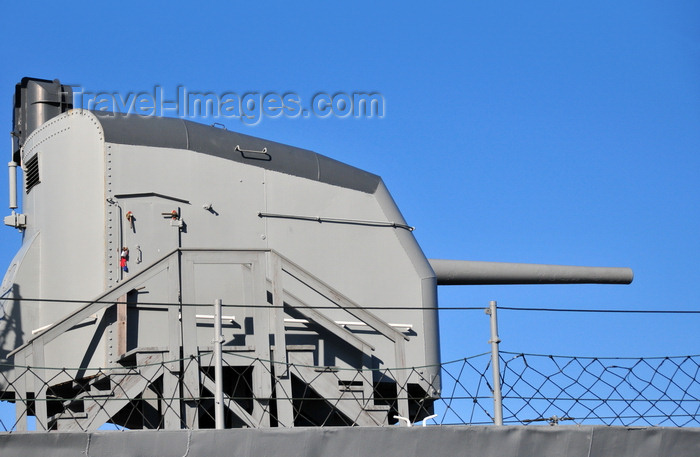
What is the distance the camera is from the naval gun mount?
857 centimetres

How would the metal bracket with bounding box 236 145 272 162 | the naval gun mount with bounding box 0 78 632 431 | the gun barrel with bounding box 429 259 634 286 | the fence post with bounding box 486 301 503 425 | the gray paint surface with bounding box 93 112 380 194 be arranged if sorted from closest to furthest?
the fence post with bounding box 486 301 503 425 → the naval gun mount with bounding box 0 78 632 431 → the gray paint surface with bounding box 93 112 380 194 → the metal bracket with bounding box 236 145 272 162 → the gun barrel with bounding box 429 259 634 286

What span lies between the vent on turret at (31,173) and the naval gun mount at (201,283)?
0.10 ft

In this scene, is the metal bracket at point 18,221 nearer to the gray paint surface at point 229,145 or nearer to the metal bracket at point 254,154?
the gray paint surface at point 229,145

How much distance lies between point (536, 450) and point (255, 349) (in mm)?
2319

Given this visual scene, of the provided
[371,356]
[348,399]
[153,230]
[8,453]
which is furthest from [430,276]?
[8,453]

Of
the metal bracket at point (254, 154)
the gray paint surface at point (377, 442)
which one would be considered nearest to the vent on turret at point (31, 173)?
the metal bracket at point (254, 154)

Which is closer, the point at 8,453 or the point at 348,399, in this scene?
the point at 8,453

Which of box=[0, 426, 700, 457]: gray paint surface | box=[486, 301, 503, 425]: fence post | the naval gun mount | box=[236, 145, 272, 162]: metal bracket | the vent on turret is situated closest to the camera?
box=[0, 426, 700, 457]: gray paint surface

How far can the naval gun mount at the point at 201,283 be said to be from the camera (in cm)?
857

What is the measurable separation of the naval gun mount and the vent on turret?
3 cm

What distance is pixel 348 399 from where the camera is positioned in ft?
29.2

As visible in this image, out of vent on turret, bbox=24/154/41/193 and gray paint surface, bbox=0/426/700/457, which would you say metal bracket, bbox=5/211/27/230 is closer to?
vent on turret, bbox=24/154/41/193

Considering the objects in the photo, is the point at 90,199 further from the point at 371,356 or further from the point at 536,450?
the point at 536,450

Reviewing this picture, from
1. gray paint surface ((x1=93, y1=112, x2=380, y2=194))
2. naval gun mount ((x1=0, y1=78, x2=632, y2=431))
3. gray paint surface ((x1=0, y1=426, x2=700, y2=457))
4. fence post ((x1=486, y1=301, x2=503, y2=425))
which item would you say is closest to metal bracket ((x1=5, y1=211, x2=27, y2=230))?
naval gun mount ((x1=0, y1=78, x2=632, y2=431))
